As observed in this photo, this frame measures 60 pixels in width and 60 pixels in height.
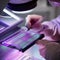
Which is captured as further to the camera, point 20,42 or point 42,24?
point 42,24

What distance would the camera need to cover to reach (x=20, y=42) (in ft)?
1.89

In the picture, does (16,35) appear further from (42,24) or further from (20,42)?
(42,24)

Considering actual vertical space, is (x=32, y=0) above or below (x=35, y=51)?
above

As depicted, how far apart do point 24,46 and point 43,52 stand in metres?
0.11

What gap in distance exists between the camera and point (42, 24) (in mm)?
748

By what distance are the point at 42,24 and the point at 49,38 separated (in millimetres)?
89

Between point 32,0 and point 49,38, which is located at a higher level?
point 32,0

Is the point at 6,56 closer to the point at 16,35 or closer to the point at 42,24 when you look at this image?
the point at 16,35

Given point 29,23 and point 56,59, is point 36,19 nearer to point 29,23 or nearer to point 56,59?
point 29,23

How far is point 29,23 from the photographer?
716 millimetres

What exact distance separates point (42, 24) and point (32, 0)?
0.18 meters

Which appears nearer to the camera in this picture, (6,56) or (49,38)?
(6,56)

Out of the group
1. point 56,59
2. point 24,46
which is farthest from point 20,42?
point 56,59

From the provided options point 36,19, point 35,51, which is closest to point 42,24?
point 36,19
